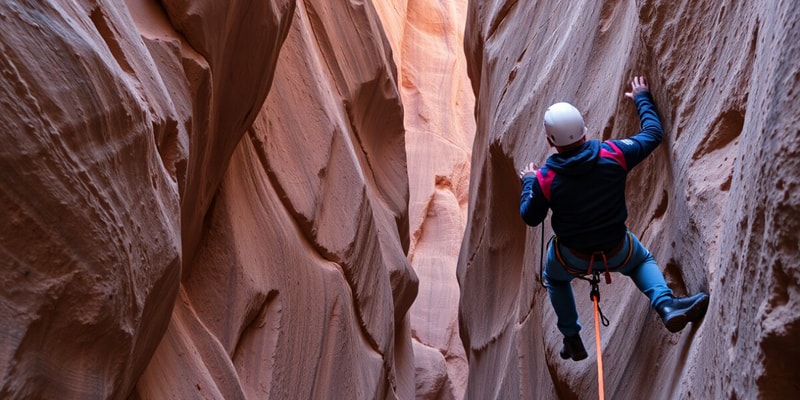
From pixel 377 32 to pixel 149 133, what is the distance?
6688 millimetres

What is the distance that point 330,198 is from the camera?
8336 millimetres

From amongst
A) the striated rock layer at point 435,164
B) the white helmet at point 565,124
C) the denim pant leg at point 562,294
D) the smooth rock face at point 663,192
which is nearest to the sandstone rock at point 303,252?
the smooth rock face at point 663,192

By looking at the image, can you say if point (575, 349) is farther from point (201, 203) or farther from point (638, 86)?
point (201, 203)

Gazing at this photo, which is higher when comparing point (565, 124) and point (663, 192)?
point (565, 124)

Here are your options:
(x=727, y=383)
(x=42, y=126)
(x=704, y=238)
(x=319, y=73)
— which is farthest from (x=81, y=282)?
(x=319, y=73)

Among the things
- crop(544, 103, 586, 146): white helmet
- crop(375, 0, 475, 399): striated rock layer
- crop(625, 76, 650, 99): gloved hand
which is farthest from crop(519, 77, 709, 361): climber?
crop(375, 0, 475, 399): striated rock layer

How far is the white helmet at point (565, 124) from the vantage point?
495cm

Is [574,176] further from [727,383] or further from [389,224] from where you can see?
[389,224]

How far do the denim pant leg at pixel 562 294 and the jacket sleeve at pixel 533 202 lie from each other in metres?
0.30

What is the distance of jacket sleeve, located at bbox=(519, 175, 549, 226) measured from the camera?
17.0ft

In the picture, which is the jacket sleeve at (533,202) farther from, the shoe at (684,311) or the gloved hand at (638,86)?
the shoe at (684,311)

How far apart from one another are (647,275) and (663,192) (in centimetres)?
78

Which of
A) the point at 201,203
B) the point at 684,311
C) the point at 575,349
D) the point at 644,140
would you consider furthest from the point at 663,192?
the point at 201,203

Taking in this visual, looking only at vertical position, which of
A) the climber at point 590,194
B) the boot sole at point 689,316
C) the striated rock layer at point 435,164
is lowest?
the boot sole at point 689,316
